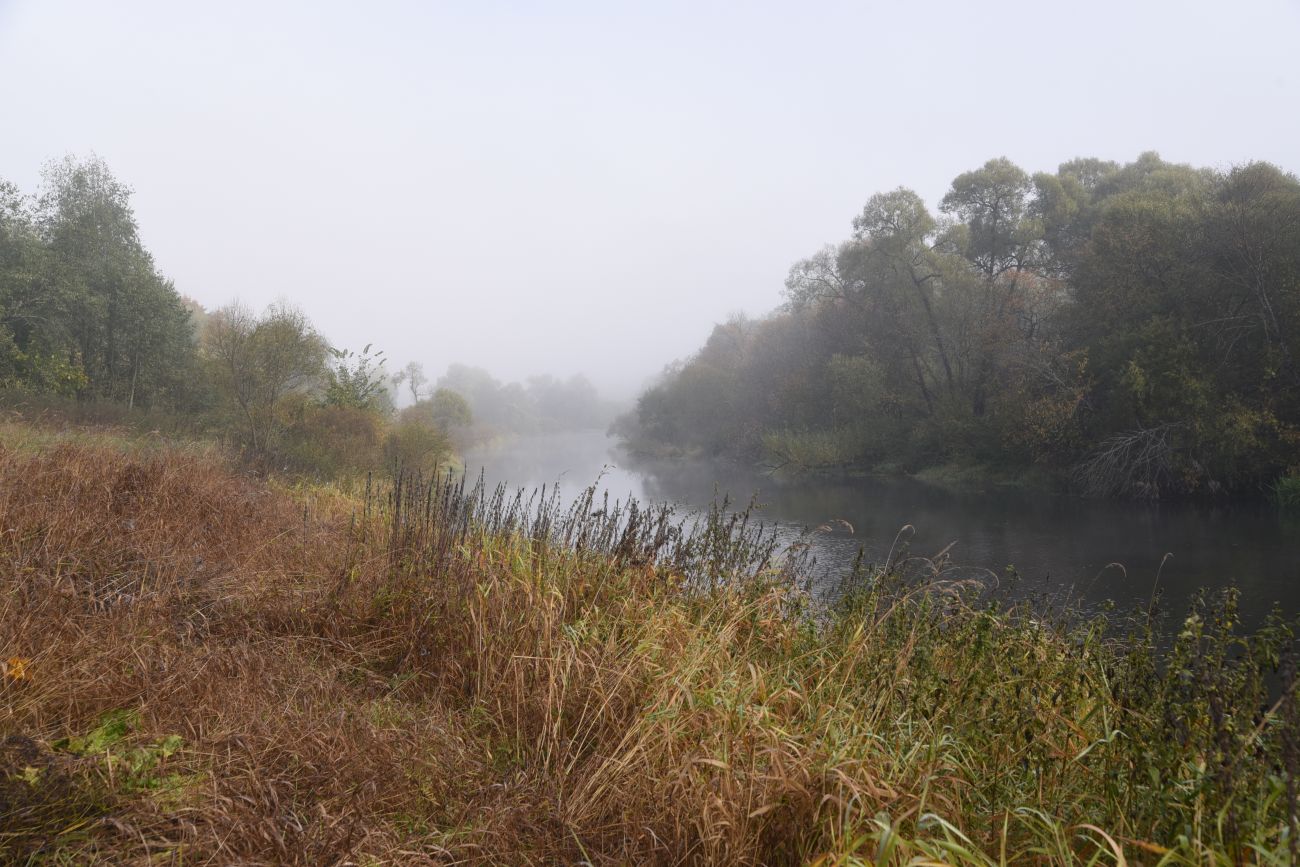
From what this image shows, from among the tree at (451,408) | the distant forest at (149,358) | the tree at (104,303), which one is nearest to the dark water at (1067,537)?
the distant forest at (149,358)

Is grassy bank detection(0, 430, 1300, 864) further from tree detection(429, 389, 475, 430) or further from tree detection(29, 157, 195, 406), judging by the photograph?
tree detection(429, 389, 475, 430)

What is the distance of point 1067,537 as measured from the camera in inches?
594

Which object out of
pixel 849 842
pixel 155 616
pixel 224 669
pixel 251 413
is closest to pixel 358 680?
pixel 224 669

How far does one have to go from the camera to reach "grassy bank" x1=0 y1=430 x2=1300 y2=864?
228 centimetres

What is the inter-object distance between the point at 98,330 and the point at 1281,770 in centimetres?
2792

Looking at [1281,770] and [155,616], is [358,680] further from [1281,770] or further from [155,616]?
[1281,770]

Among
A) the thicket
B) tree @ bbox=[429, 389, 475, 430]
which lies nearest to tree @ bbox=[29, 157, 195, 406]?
the thicket

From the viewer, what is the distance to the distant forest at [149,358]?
1819 cm

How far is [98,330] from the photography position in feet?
73.4

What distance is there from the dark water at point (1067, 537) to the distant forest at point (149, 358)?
500cm

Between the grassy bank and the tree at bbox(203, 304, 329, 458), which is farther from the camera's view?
the tree at bbox(203, 304, 329, 458)

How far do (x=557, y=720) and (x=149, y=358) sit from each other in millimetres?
25506

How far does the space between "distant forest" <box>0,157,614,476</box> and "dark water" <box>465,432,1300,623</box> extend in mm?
5000

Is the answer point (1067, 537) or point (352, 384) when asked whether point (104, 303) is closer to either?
point (352, 384)
